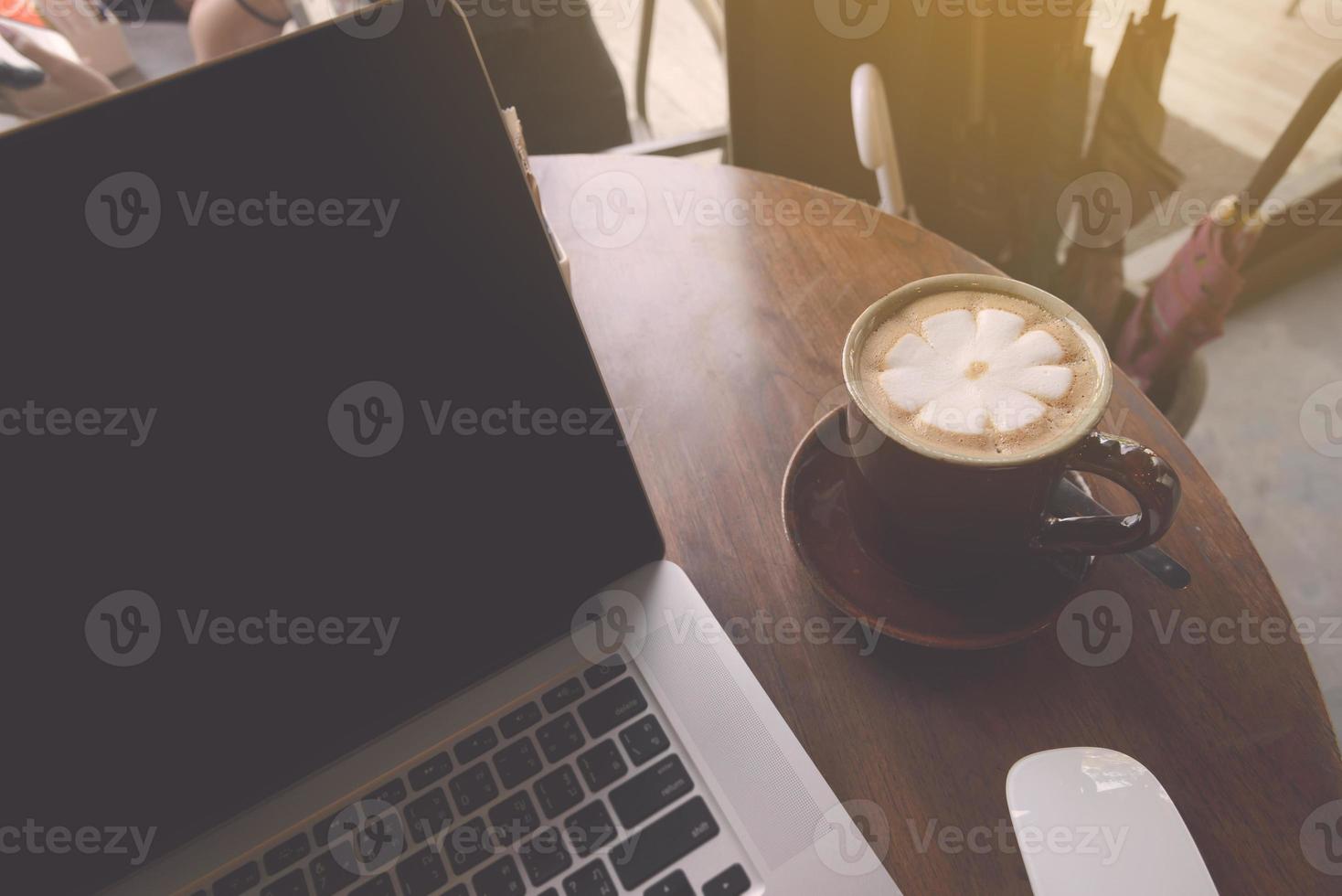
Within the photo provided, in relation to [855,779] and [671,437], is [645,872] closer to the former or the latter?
[855,779]

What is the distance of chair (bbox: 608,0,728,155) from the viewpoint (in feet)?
3.83

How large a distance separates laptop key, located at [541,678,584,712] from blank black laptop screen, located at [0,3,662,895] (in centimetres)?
3

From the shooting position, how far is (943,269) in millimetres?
643

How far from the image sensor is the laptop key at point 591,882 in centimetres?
39
